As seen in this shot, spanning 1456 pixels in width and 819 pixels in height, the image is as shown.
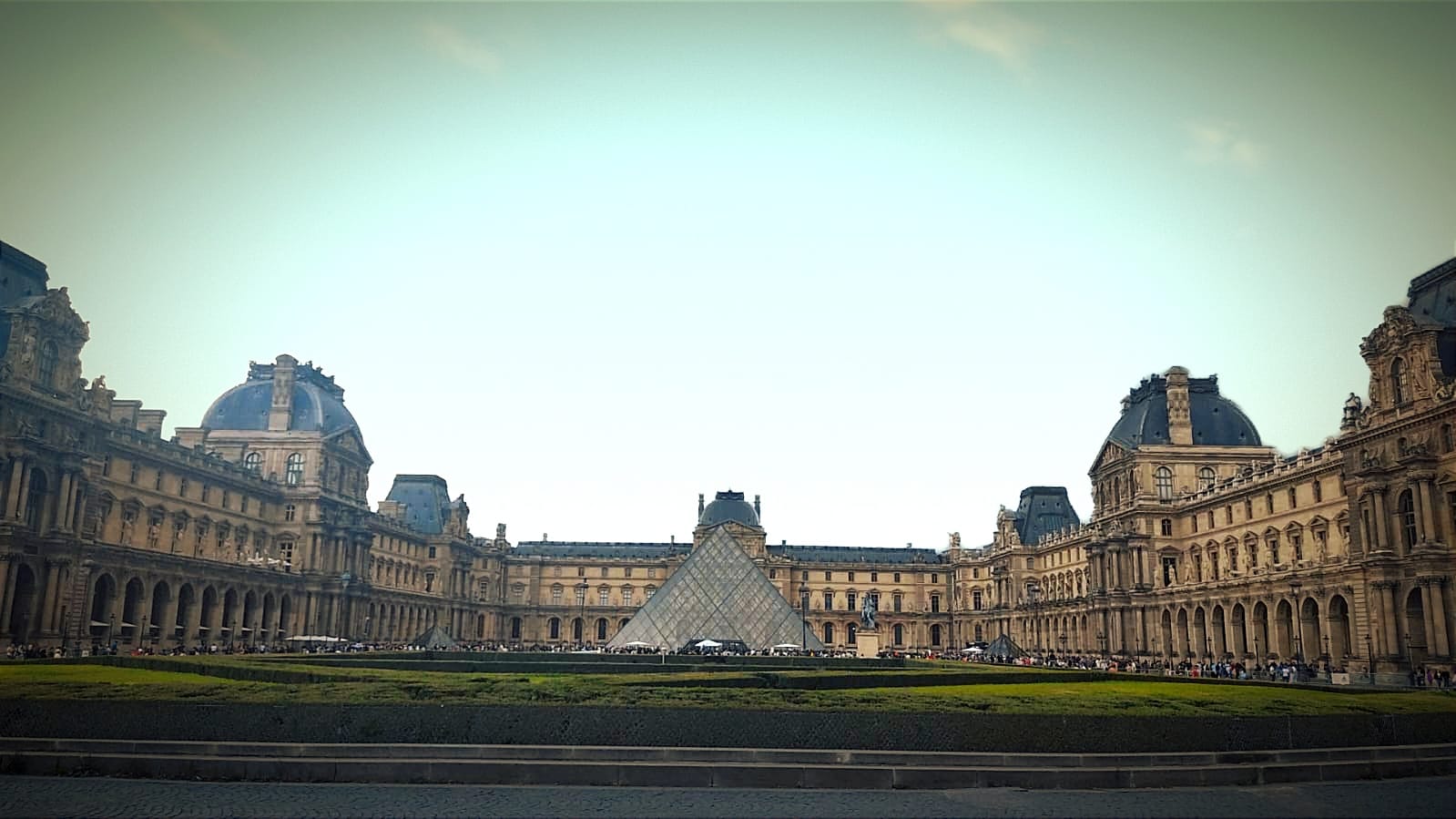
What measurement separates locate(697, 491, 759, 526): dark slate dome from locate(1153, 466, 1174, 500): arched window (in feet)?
158

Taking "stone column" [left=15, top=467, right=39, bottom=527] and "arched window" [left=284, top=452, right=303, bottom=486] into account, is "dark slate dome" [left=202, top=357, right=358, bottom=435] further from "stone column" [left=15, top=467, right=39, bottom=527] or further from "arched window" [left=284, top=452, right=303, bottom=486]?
"stone column" [left=15, top=467, right=39, bottom=527]

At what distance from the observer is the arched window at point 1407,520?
39969mm

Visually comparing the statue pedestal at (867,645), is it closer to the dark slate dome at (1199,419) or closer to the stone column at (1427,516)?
the dark slate dome at (1199,419)

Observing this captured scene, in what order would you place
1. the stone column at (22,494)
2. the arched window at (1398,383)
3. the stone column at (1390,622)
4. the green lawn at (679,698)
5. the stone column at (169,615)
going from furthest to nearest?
the stone column at (169,615), the arched window at (1398,383), the stone column at (1390,622), the stone column at (22,494), the green lawn at (679,698)

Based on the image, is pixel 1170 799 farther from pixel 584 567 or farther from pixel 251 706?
pixel 584 567

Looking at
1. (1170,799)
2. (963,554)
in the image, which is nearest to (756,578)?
(963,554)

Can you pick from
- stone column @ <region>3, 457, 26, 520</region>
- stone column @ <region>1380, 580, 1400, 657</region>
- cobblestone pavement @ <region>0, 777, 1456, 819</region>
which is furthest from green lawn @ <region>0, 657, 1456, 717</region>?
stone column @ <region>1380, 580, 1400, 657</region>

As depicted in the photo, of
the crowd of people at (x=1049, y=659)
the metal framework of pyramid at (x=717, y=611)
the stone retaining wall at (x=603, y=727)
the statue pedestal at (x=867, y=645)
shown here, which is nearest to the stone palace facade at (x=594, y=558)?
the crowd of people at (x=1049, y=659)

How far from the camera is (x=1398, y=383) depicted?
4038 centimetres

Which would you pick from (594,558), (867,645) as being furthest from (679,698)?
(594,558)

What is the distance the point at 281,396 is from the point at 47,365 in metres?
25.9

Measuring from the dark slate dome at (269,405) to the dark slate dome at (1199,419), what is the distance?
165 ft

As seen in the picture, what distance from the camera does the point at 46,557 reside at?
1598 inches

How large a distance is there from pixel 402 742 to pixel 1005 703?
30.6ft
